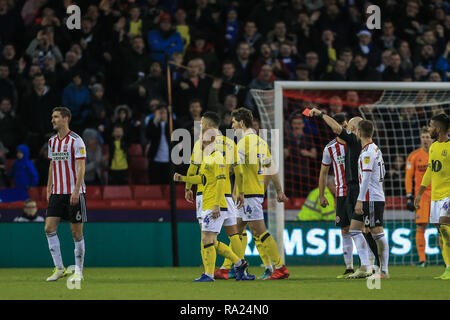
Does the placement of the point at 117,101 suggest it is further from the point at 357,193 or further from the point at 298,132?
the point at 357,193

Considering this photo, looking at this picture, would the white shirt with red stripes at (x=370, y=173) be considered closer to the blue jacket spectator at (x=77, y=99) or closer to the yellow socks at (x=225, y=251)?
the yellow socks at (x=225, y=251)

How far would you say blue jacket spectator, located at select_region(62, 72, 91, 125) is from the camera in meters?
16.8

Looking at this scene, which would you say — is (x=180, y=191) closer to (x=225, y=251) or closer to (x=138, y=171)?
(x=138, y=171)

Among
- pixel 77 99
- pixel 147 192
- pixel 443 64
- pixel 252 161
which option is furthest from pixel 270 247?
pixel 443 64

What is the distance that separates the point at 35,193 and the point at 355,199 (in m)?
7.09

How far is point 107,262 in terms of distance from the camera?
48.7 feet

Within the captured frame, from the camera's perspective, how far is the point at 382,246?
10922mm

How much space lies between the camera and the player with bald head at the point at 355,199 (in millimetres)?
10898

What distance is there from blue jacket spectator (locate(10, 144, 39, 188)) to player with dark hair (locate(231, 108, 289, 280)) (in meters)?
6.05

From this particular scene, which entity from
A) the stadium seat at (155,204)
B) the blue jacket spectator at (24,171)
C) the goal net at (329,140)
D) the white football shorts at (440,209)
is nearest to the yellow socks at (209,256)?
the white football shorts at (440,209)

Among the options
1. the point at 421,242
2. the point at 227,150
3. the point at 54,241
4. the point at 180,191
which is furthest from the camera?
the point at 180,191

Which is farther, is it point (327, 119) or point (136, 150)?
point (136, 150)

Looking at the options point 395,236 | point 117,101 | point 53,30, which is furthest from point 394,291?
point 53,30

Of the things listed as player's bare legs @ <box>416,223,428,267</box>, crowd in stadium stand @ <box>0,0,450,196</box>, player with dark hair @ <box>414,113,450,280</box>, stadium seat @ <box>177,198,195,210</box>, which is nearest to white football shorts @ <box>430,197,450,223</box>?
player with dark hair @ <box>414,113,450,280</box>
